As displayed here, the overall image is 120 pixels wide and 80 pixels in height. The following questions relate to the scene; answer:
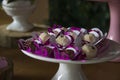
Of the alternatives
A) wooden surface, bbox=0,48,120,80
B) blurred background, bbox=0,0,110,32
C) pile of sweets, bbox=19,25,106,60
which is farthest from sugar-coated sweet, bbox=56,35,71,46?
blurred background, bbox=0,0,110,32

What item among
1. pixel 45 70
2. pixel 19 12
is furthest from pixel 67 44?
pixel 19 12

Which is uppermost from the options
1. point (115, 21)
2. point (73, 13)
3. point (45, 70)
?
point (115, 21)

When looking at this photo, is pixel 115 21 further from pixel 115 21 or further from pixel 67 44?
pixel 67 44

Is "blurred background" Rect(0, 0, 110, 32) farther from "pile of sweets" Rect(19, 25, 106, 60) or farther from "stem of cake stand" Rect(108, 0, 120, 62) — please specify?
"pile of sweets" Rect(19, 25, 106, 60)

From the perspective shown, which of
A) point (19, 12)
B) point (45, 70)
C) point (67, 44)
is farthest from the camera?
point (19, 12)

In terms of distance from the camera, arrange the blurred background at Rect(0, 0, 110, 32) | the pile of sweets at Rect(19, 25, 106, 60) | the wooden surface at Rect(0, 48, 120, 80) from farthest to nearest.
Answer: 1. the blurred background at Rect(0, 0, 110, 32)
2. the wooden surface at Rect(0, 48, 120, 80)
3. the pile of sweets at Rect(19, 25, 106, 60)

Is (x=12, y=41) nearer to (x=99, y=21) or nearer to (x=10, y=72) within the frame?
(x=10, y=72)
